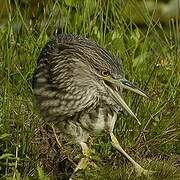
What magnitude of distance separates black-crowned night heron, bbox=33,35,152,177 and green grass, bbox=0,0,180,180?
0.64 feet

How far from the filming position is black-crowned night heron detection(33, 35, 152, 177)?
174 inches

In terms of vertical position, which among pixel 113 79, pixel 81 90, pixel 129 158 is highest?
pixel 113 79

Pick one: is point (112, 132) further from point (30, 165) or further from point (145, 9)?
point (145, 9)

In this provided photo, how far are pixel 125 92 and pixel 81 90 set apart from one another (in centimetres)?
82

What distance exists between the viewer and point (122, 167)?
4680mm

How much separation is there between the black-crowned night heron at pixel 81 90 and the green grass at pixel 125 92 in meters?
0.20

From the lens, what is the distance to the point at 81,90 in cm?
449

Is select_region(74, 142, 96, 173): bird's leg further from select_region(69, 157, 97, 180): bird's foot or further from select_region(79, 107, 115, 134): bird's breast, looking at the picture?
select_region(79, 107, 115, 134): bird's breast

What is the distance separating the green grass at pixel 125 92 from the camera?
4703 millimetres

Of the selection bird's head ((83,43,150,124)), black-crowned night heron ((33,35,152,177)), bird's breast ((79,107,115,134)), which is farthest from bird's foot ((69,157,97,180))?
bird's head ((83,43,150,124))

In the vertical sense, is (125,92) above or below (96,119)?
below

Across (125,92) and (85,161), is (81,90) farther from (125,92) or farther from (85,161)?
(125,92)

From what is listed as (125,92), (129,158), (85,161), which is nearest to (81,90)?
(85,161)

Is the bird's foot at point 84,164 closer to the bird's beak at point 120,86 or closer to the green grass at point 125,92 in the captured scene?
the green grass at point 125,92
